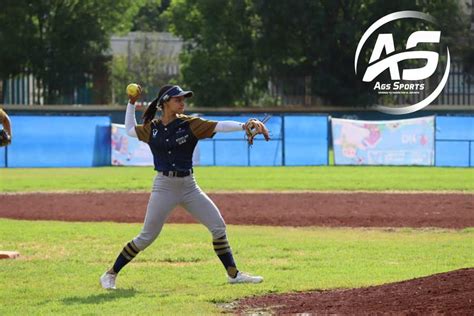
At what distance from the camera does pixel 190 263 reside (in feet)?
40.8

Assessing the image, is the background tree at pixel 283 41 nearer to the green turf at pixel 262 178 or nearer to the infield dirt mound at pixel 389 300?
the green turf at pixel 262 178

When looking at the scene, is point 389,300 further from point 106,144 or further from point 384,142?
point 106,144

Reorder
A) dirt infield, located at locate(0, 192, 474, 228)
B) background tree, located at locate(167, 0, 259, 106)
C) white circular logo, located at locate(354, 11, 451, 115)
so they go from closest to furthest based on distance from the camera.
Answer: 1. dirt infield, located at locate(0, 192, 474, 228)
2. white circular logo, located at locate(354, 11, 451, 115)
3. background tree, located at locate(167, 0, 259, 106)

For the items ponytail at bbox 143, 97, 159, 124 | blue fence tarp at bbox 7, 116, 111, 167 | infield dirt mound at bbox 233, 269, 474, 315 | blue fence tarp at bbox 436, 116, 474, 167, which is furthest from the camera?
blue fence tarp at bbox 7, 116, 111, 167

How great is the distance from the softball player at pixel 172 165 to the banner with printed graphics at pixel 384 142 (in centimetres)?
2772

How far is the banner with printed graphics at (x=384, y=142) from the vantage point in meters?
37.3

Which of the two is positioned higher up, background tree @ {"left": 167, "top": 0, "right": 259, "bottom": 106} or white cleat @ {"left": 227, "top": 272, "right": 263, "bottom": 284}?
background tree @ {"left": 167, "top": 0, "right": 259, "bottom": 106}

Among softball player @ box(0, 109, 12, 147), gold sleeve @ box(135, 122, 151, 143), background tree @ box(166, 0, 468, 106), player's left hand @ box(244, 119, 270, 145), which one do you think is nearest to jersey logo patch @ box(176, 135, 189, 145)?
gold sleeve @ box(135, 122, 151, 143)

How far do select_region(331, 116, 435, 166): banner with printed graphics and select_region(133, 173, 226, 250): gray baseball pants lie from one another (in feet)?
91.0

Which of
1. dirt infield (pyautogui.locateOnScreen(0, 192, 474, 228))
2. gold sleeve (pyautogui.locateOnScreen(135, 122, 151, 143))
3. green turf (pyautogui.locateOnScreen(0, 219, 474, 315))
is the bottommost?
dirt infield (pyautogui.locateOnScreen(0, 192, 474, 228))

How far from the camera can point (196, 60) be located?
57.6m

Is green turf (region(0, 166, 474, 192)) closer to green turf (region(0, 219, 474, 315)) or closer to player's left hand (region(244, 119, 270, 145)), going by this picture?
green turf (region(0, 219, 474, 315))

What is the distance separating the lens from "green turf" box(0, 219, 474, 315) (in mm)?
9484

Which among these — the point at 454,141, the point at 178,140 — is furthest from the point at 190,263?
the point at 454,141
